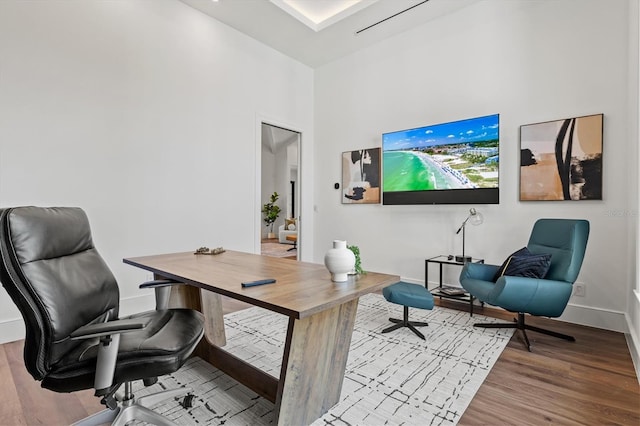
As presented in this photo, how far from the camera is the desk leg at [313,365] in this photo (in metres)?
1.46

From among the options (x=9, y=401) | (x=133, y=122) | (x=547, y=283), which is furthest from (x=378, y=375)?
(x=133, y=122)

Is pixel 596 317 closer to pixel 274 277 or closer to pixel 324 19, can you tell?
pixel 274 277

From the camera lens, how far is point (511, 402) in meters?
1.82

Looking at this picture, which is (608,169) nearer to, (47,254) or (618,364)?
(618,364)

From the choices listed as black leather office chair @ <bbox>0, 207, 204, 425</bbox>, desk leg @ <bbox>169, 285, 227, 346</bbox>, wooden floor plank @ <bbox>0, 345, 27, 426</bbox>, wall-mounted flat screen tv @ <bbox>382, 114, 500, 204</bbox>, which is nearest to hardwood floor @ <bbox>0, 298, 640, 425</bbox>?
wooden floor plank @ <bbox>0, 345, 27, 426</bbox>

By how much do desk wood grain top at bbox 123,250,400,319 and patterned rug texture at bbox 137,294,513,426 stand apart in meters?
0.70

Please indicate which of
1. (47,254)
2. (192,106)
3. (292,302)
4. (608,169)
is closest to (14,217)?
(47,254)

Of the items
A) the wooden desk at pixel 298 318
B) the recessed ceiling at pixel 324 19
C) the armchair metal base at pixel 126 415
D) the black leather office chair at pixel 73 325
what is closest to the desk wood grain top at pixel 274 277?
the wooden desk at pixel 298 318

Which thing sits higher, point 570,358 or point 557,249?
point 557,249

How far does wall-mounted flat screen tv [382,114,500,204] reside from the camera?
11.5 ft

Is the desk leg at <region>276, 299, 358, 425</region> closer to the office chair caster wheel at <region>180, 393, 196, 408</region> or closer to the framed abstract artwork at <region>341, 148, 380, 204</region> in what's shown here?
the office chair caster wheel at <region>180, 393, 196, 408</region>

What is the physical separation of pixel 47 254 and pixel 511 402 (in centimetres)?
242

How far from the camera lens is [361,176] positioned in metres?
4.75

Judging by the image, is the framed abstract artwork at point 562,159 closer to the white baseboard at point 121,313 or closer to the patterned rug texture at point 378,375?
the patterned rug texture at point 378,375
